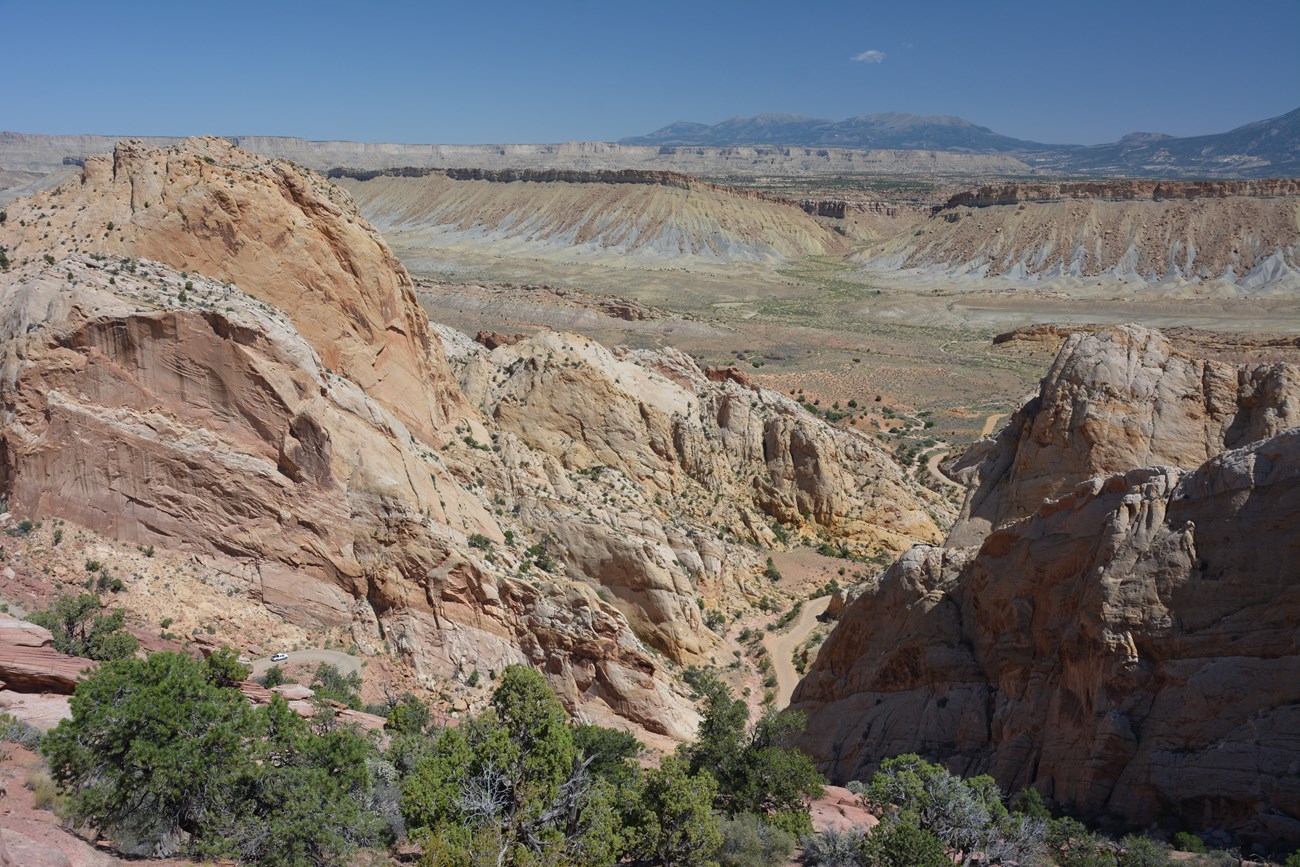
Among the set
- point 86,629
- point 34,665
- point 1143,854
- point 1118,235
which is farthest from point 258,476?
point 1118,235

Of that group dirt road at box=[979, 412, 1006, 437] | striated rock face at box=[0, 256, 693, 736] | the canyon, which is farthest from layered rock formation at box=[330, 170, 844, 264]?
striated rock face at box=[0, 256, 693, 736]

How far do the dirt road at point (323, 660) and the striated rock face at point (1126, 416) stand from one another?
1889cm

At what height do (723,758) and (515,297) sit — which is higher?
(515,297)

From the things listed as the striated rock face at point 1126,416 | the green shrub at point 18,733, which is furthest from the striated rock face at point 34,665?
the striated rock face at point 1126,416

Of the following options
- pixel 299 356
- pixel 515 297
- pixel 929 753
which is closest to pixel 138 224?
pixel 299 356

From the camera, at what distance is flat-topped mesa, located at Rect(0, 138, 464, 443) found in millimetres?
23672

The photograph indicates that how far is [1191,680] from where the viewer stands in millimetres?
14656

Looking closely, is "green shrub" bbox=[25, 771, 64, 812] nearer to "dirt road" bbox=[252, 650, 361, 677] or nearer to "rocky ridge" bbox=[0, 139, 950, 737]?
"dirt road" bbox=[252, 650, 361, 677]

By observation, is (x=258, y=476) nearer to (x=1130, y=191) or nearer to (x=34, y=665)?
(x=34, y=665)

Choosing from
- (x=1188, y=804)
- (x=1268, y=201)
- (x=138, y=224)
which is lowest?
(x=1188, y=804)

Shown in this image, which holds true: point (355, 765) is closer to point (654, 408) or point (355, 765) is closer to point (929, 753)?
point (929, 753)

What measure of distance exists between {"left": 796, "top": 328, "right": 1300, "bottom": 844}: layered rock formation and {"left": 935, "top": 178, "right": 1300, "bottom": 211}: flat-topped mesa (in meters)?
140

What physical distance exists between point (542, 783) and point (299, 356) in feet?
40.7

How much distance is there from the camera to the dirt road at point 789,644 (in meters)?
27.6
